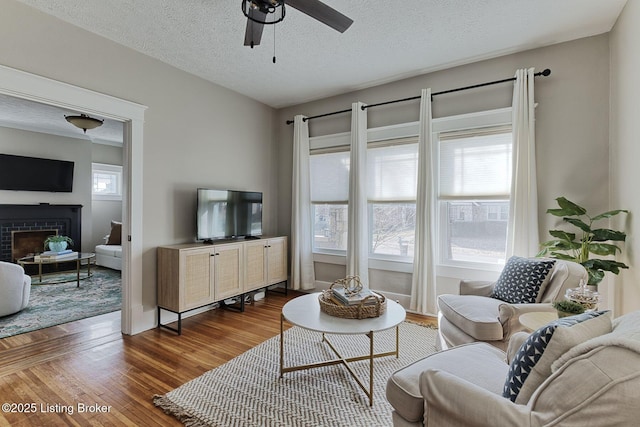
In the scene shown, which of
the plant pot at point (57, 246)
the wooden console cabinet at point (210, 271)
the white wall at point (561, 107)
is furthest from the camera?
the plant pot at point (57, 246)

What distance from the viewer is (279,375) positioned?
2.28 metres

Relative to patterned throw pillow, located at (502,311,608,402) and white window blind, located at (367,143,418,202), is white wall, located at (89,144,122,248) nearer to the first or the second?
white window blind, located at (367,143,418,202)

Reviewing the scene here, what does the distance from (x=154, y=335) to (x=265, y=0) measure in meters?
3.03

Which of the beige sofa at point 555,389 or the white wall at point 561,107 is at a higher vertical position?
the white wall at point 561,107

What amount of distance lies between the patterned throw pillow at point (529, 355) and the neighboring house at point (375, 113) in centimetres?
180

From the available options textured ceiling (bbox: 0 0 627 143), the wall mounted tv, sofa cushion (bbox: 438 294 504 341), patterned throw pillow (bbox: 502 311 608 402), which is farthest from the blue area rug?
patterned throw pillow (bbox: 502 311 608 402)

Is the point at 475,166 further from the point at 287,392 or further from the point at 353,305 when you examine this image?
the point at 287,392

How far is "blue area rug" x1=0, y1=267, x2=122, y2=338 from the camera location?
324cm

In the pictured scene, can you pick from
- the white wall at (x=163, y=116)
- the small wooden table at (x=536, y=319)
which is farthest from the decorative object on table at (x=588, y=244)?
the white wall at (x=163, y=116)

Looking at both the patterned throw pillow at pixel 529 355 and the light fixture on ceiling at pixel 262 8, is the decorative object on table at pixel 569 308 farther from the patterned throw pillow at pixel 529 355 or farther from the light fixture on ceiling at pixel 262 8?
the light fixture on ceiling at pixel 262 8

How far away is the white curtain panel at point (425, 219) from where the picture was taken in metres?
3.46

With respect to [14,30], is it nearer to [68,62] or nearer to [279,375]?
[68,62]

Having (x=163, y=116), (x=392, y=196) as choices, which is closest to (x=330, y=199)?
(x=392, y=196)

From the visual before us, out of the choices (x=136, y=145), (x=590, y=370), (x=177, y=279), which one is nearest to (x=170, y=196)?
(x=136, y=145)
